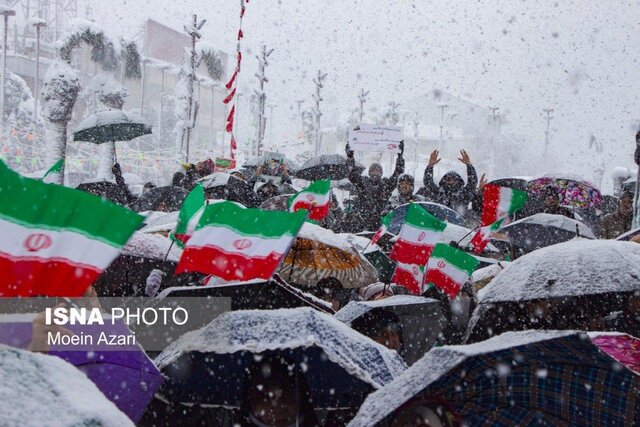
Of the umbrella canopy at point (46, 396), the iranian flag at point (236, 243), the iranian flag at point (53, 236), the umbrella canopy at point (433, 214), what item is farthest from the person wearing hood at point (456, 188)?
the umbrella canopy at point (46, 396)

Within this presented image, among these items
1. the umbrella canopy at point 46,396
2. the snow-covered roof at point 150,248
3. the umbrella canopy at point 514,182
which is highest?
the umbrella canopy at point 514,182

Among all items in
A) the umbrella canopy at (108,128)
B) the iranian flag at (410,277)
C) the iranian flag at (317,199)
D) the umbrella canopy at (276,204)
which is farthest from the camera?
the umbrella canopy at (108,128)

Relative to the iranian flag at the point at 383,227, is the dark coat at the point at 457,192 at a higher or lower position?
higher

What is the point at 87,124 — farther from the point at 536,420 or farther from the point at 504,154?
the point at 504,154

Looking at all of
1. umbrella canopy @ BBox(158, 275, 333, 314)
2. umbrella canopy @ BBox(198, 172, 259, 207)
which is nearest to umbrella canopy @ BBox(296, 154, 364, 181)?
umbrella canopy @ BBox(198, 172, 259, 207)

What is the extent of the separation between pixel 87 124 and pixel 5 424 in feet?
37.5

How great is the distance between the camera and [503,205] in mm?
6660

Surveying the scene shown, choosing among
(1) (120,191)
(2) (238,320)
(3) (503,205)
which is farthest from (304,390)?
(1) (120,191)

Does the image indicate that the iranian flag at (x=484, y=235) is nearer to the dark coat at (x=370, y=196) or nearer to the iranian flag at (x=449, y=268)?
the iranian flag at (x=449, y=268)

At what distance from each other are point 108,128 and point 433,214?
6577mm

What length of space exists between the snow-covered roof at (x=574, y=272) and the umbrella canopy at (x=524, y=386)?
114 centimetres

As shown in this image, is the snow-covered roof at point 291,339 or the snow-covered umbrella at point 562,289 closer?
the snow-covered roof at point 291,339

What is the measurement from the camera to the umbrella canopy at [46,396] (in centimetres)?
190

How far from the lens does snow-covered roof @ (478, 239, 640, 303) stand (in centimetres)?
394
